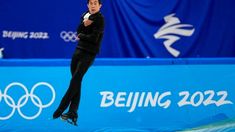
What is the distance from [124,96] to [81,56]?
87 cm

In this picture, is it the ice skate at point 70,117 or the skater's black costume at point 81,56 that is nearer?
the skater's black costume at point 81,56

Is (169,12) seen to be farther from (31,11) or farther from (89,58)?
(89,58)

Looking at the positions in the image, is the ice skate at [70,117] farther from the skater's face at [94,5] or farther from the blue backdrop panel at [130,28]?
the blue backdrop panel at [130,28]

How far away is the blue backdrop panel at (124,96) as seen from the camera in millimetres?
4578

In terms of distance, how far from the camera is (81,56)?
4078 mm

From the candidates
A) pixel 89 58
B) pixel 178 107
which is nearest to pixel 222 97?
pixel 178 107

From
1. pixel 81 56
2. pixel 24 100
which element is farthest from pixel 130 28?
pixel 81 56

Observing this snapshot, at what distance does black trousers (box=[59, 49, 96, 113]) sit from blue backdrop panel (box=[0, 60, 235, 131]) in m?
0.31

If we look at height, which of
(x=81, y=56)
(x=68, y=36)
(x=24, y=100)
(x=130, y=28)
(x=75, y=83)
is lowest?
(x=130, y=28)

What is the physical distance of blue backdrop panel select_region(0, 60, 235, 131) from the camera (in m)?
4.58

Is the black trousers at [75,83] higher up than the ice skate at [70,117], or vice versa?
the black trousers at [75,83]

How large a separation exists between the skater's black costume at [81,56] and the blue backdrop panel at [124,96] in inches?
12.7

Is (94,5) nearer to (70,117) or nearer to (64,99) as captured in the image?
(64,99)

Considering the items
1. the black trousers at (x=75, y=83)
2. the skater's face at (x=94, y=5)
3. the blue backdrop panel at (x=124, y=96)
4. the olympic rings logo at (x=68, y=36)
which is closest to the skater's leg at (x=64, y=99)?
the black trousers at (x=75, y=83)
